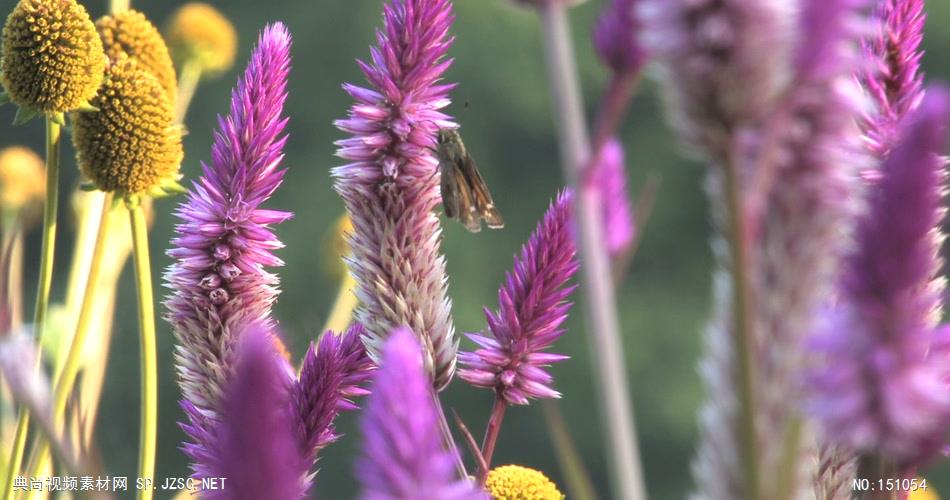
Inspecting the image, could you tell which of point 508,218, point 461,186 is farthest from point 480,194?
point 508,218

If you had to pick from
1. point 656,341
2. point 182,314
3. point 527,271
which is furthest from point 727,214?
point 656,341

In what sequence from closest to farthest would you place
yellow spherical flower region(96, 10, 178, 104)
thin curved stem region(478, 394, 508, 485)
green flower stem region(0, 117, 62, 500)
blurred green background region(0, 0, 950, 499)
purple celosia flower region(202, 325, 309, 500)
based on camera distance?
purple celosia flower region(202, 325, 309, 500) → thin curved stem region(478, 394, 508, 485) → green flower stem region(0, 117, 62, 500) → yellow spherical flower region(96, 10, 178, 104) → blurred green background region(0, 0, 950, 499)

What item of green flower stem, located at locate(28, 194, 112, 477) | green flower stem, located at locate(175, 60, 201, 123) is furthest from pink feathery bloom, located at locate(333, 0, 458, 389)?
green flower stem, located at locate(175, 60, 201, 123)

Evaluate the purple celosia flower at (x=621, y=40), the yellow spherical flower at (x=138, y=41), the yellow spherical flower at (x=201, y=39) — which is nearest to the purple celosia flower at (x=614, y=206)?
the purple celosia flower at (x=621, y=40)

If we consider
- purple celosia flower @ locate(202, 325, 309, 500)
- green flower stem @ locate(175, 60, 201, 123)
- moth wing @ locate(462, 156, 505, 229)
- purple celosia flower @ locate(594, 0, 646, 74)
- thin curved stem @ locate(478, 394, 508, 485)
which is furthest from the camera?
Result: green flower stem @ locate(175, 60, 201, 123)

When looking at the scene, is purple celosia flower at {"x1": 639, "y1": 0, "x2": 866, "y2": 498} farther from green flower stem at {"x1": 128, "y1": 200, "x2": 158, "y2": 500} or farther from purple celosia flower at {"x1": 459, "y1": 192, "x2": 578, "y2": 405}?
green flower stem at {"x1": 128, "y1": 200, "x2": 158, "y2": 500}

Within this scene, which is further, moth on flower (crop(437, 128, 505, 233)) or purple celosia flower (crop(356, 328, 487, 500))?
moth on flower (crop(437, 128, 505, 233))
